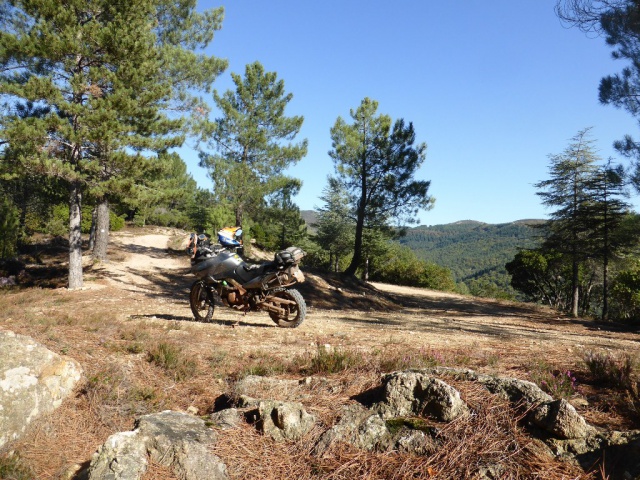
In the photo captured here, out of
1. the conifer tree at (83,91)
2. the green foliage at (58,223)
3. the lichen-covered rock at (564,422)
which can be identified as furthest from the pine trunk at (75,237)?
the green foliage at (58,223)

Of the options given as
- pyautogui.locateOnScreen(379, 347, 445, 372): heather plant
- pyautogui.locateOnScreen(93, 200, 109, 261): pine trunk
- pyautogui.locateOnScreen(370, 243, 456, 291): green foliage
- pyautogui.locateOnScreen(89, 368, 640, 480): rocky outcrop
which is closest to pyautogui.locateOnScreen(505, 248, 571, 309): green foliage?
pyautogui.locateOnScreen(370, 243, 456, 291): green foliage

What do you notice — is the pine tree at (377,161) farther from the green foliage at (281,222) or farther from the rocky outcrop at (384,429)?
the rocky outcrop at (384,429)

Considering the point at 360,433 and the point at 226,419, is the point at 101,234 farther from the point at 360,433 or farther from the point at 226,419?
the point at 360,433

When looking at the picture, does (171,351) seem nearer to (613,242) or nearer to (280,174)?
(280,174)

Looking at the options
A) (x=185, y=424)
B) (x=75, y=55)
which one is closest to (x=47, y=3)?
(x=75, y=55)

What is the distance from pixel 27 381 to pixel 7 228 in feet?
50.4

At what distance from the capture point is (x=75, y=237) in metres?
12.2

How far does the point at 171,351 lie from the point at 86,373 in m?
0.91

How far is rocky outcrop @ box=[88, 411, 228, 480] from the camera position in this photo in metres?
2.36

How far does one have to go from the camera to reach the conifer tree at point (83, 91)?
10328 mm

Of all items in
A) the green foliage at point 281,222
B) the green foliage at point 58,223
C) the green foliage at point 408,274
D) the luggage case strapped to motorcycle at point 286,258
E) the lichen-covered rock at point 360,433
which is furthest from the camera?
the green foliage at point 408,274

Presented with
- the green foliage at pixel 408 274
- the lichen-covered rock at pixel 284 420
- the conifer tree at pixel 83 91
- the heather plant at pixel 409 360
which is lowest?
the green foliage at pixel 408 274

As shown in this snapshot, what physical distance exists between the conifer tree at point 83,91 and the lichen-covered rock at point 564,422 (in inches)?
440

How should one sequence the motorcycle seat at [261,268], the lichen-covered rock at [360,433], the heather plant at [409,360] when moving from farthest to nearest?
the motorcycle seat at [261,268]
the heather plant at [409,360]
the lichen-covered rock at [360,433]
